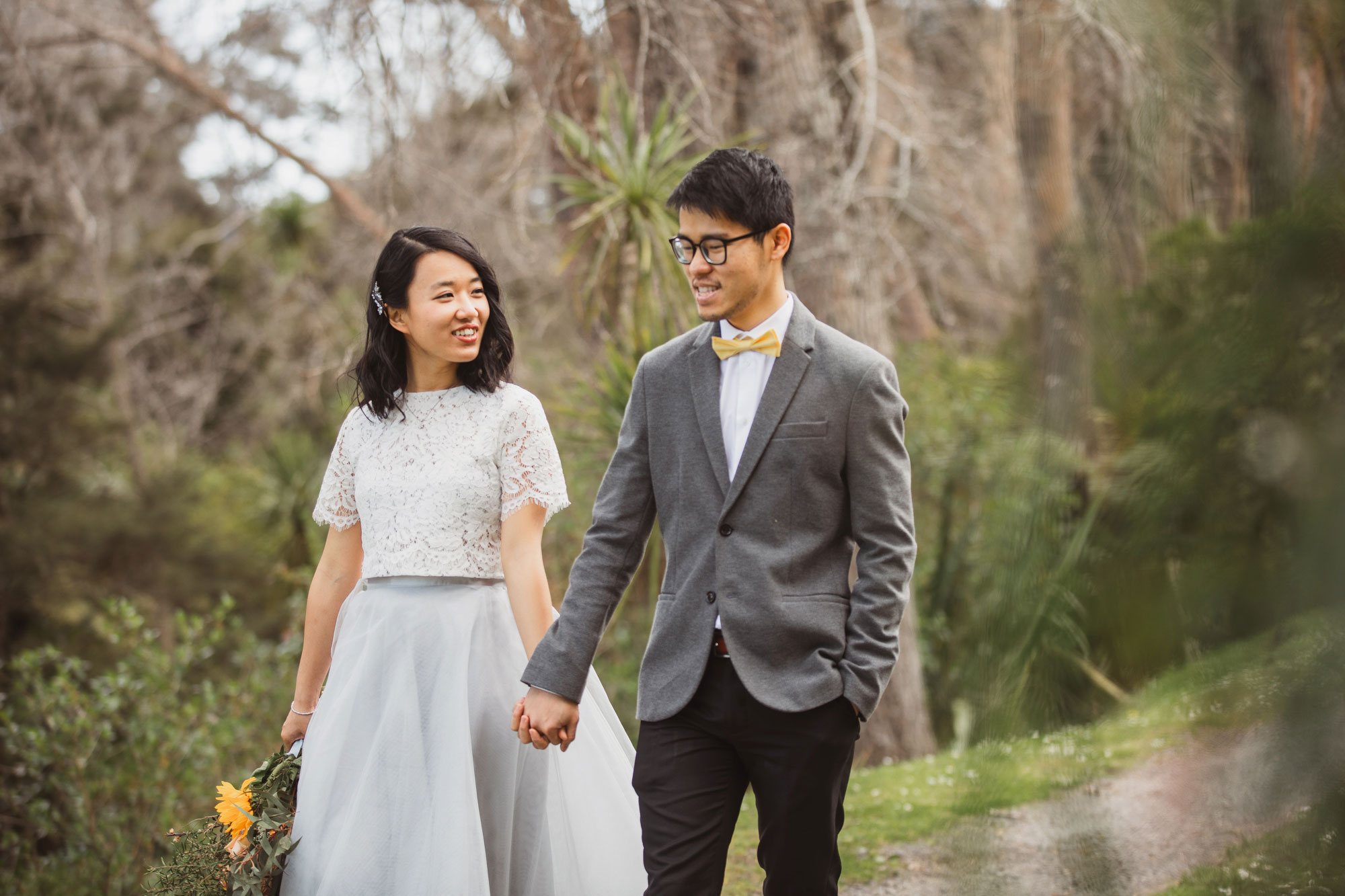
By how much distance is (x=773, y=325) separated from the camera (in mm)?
2441

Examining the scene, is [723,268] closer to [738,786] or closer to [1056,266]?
[738,786]

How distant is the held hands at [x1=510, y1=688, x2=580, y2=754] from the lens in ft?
7.84

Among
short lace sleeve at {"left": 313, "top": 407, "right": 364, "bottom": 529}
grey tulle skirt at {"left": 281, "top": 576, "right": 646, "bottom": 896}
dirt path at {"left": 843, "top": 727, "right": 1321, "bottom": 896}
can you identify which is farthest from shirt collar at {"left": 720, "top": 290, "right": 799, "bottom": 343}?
dirt path at {"left": 843, "top": 727, "right": 1321, "bottom": 896}

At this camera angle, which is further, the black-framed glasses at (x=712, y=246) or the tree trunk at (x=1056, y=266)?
the black-framed glasses at (x=712, y=246)

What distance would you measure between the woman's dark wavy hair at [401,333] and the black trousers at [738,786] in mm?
1164

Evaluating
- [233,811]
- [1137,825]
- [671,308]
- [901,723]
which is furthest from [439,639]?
[901,723]

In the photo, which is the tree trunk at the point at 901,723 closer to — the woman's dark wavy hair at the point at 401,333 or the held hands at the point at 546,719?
the woman's dark wavy hair at the point at 401,333

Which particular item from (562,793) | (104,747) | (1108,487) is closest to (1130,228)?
(1108,487)

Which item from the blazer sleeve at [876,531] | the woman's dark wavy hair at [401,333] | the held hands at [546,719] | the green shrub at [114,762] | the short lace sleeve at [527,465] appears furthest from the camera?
the green shrub at [114,762]

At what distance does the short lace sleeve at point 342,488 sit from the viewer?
9.87 feet

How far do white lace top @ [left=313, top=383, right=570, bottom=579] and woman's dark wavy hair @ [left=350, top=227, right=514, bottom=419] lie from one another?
54 mm

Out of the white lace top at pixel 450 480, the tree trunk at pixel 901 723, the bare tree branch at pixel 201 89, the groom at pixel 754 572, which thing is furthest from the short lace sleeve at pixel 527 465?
the bare tree branch at pixel 201 89

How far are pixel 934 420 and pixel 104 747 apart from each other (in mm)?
6148

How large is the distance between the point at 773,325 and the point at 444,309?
94 cm
